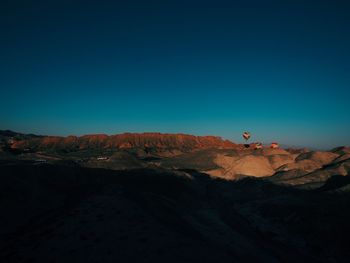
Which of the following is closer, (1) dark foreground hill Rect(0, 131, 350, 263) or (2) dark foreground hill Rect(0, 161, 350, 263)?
(2) dark foreground hill Rect(0, 161, 350, 263)

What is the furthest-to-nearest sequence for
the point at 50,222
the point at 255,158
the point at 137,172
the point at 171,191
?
the point at 255,158, the point at 137,172, the point at 171,191, the point at 50,222

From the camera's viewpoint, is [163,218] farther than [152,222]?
Yes

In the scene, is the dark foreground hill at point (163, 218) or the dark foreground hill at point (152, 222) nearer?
the dark foreground hill at point (152, 222)

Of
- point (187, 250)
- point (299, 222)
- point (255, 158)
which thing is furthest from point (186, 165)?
point (187, 250)

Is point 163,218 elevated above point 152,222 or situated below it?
below

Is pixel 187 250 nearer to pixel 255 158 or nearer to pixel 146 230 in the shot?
pixel 146 230

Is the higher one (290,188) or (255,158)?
(255,158)

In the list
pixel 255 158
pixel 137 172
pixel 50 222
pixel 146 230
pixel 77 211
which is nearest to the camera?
pixel 146 230

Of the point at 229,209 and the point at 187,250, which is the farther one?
the point at 229,209
